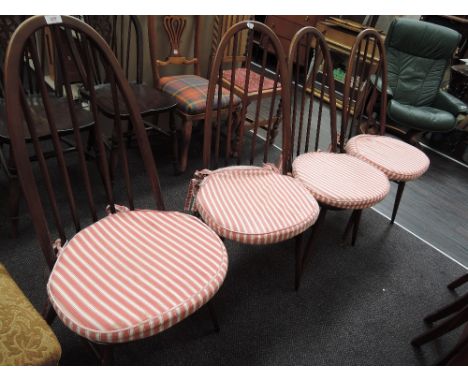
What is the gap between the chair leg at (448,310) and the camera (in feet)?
4.08

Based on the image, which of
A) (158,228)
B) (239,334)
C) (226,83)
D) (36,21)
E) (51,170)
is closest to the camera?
(36,21)

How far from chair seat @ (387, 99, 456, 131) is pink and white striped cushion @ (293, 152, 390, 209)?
4.26ft

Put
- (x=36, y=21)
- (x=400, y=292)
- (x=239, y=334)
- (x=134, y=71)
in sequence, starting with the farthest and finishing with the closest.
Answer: (x=134, y=71) → (x=400, y=292) → (x=239, y=334) → (x=36, y=21)

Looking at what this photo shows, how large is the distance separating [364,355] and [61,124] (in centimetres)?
145

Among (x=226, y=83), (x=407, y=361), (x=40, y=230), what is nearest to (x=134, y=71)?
(x=226, y=83)

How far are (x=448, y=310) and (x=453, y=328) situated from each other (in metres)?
0.13

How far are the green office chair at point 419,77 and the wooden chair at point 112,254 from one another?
2.24 metres

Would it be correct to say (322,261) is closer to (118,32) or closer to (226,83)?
(226,83)

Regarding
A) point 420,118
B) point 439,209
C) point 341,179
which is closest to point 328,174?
point 341,179

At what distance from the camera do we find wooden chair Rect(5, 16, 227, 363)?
705 millimetres

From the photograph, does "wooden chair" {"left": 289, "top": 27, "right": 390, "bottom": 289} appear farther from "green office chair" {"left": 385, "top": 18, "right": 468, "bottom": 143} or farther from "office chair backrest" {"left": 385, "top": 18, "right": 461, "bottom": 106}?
"office chair backrest" {"left": 385, "top": 18, "right": 461, "bottom": 106}

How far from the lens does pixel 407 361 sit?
4.02ft

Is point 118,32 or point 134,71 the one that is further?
point 134,71

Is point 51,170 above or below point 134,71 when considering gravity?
below
